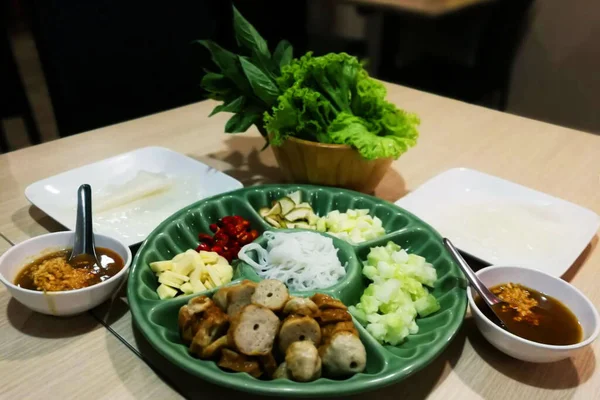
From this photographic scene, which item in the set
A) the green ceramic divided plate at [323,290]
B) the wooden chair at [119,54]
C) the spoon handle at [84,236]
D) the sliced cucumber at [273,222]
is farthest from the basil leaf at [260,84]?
the wooden chair at [119,54]

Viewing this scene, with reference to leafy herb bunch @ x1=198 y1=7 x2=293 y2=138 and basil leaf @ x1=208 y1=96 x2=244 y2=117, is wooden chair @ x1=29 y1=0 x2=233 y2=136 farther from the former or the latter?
basil leaf @ x1=208 y1=96 x2=244 y2=117

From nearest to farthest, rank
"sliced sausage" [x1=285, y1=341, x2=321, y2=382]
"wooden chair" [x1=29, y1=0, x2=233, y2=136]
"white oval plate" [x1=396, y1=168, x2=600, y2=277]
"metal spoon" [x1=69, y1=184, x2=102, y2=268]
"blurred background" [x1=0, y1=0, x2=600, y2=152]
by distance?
"sliced sausage" [x1=285, y1=341, x2=321, y2=382], "metal spoon" [x1=69, y1=184, x2=102, y2=268], "white oval plate" [x1=396, y1=168, x2=600, y2=277], "wooden chair" [x1=29, y1=0, x2=233, y2=136], "blurred background" [x1=0, y1=0, x2=600, y2=152]

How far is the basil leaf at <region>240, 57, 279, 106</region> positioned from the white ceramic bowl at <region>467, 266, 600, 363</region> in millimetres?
745

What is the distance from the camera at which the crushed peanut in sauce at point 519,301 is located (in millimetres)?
956

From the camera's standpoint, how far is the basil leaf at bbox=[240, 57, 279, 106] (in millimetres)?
1415

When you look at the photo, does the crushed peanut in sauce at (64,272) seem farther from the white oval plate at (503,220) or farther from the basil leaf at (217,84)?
the white oval plate at (503,220)

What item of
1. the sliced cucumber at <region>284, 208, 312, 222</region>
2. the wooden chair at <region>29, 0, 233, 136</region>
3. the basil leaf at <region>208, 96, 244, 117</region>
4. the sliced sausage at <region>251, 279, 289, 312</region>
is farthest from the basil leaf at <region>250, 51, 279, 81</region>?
the wooden chair at <region>29, 0, 233, 136</region>

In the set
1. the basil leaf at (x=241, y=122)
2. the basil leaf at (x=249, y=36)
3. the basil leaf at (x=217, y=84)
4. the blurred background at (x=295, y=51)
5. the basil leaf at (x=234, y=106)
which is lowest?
the blurred background at (x=295, y=51)

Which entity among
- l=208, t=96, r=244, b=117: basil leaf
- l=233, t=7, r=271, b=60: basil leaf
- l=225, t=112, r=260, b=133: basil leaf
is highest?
l=233, t=7, r=271, b=60: basil leaf

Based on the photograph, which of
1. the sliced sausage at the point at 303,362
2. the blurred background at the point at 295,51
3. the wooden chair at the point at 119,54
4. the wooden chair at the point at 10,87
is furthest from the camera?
the wooden chair at the point at 10,87

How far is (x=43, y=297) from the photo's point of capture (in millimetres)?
933

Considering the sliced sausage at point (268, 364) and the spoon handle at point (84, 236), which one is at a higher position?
the spoon handle at point (84, 236)

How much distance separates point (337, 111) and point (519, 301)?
70 cm

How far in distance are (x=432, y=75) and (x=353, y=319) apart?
9.31 feet
